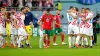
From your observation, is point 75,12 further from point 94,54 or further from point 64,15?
point 64,15

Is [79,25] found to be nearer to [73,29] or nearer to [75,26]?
[75,26]

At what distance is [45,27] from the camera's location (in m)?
31.1

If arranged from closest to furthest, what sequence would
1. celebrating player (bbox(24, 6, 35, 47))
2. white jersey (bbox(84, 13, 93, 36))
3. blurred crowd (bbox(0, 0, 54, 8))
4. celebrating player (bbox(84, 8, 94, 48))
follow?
celebrating player (bbox(84, 8, 94, 48))
white jersey (bbox(84, 13, 93, 36))
celebrating player (bbox(24, 6, 35, 47))
blurred crowd (bbox(0, 0, 54, 8))

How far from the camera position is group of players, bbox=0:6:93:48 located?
3042 centimetres

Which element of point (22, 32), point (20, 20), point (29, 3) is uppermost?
point (20, 20)

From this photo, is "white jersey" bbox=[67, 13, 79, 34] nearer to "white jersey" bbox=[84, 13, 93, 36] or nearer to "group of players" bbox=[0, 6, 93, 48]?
"group of players" bbox=[0, 6, 93, 48]

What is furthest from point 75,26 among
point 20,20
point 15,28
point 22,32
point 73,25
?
point 15,28

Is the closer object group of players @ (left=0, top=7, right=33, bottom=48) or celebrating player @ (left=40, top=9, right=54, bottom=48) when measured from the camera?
group of players @ (left=0, top=7, right=33, bottom=48)

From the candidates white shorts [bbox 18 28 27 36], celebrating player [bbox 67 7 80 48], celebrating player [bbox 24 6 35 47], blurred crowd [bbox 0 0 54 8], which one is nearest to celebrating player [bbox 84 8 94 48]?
celebrating player [bbox 67 7 80 48]

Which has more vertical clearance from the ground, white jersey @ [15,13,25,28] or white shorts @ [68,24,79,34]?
white jersey @ [15,13,25,28]

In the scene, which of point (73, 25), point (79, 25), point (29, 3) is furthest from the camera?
point (29, 3)

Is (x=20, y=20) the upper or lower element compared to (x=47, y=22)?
upper

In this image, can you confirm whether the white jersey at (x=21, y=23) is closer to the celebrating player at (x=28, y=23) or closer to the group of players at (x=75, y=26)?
the celebrating player at (x=28, y=23)

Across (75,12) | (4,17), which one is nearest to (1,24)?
(4,17)
